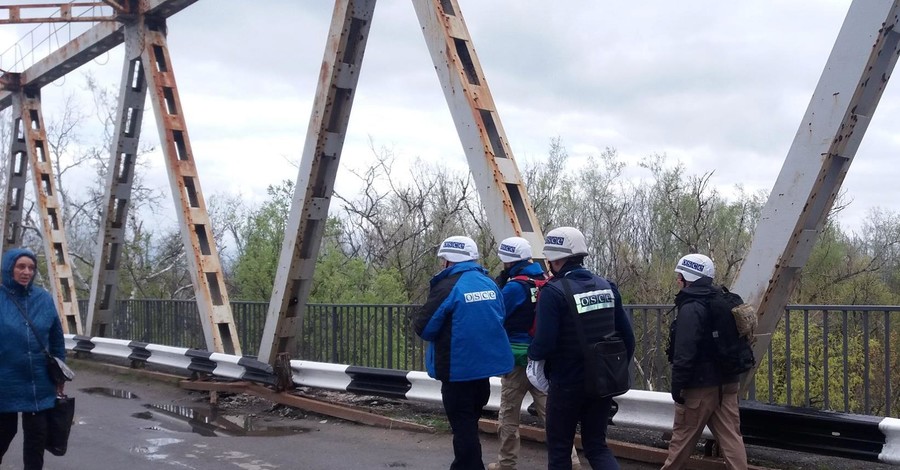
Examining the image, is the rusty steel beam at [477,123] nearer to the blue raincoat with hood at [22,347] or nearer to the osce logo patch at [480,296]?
the osce logo patch at [480,296]

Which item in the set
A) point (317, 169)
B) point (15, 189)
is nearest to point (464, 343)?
point (317, 169)

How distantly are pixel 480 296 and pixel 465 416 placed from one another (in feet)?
2.83

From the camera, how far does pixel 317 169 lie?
984 cm

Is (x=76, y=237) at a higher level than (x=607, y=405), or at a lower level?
higher

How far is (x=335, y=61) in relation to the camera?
949 cm

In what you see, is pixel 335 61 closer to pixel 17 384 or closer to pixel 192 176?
pixel 192 176

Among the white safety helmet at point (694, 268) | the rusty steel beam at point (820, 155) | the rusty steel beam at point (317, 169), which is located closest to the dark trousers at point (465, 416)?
the white safety helmet at point (694, 268)

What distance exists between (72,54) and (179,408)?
8.44 metres

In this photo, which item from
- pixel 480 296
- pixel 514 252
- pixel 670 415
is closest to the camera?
pixel 480 296

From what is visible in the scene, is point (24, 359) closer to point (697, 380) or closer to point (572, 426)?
point (572, 426)

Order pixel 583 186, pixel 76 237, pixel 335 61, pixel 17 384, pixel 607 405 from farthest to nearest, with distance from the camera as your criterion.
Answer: pixel 76 237
pixel 583 186
pixel 335 61
pixel 17 384
pixel 607 405

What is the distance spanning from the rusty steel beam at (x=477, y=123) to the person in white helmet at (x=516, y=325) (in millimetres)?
982

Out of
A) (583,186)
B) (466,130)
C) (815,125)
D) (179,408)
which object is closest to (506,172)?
(466,130)

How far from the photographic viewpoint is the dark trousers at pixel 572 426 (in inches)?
201
